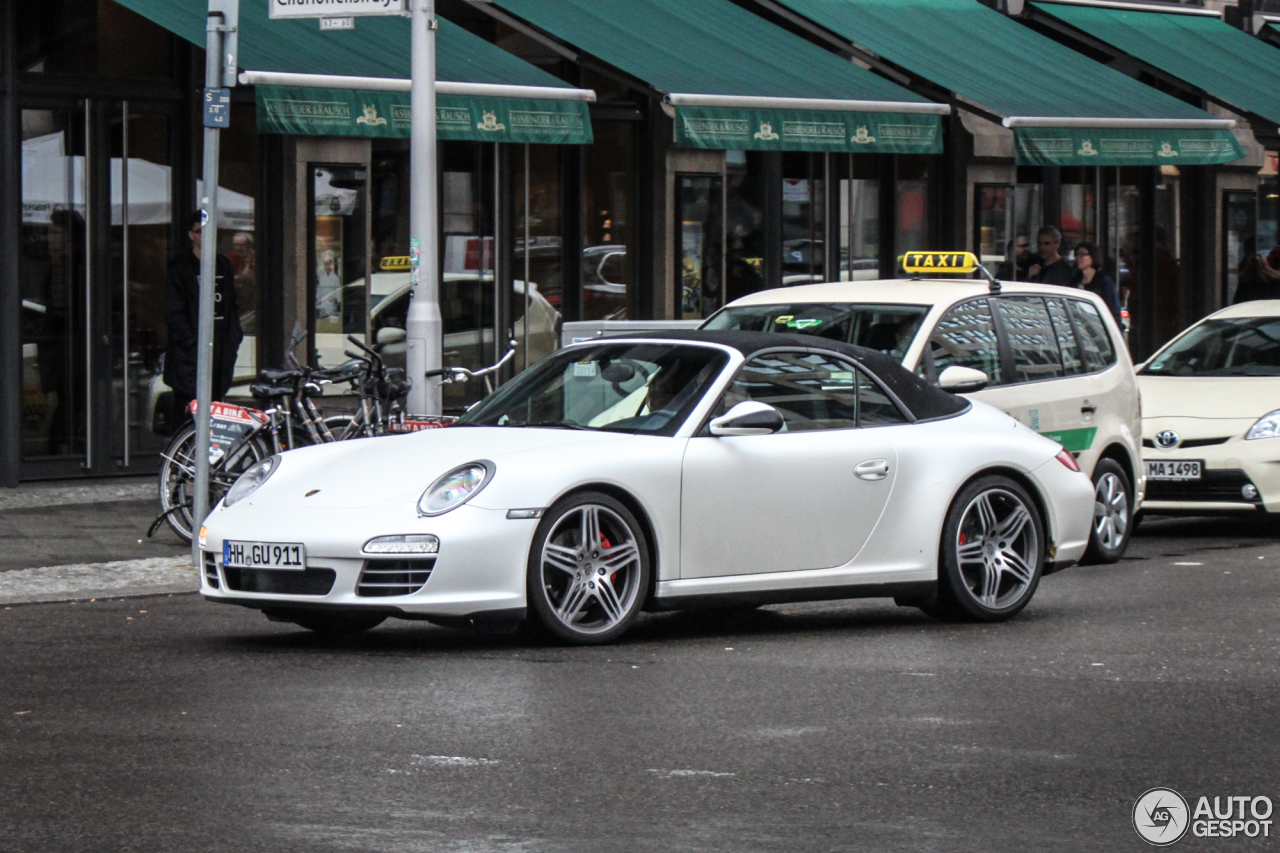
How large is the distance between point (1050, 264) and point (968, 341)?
6.93m

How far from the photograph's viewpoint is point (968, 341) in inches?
476

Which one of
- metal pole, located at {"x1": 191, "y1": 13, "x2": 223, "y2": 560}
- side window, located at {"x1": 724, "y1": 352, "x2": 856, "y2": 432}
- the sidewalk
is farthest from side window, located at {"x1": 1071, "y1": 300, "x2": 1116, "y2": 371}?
the sidewalk

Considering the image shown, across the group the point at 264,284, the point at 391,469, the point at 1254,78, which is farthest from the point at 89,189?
the point at 1254,78

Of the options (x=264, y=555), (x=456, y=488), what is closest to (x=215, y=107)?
(x=264, y=555)

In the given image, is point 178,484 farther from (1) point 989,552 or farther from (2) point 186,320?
(1) point 989,552

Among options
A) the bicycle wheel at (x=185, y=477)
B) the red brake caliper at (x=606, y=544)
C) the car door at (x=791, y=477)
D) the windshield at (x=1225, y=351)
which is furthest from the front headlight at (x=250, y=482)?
the windshield at (x=1225, y=351)

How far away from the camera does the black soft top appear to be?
31.2 ft

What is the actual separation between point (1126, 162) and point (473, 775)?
1581 centimetres

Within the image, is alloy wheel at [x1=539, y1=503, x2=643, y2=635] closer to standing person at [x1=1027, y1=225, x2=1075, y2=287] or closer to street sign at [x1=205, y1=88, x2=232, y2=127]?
street sign at [x1=205, y1=88, x2=232, y2=127]

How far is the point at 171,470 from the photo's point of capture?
495 inches

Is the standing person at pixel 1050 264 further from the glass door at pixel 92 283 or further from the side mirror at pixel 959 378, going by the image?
the glass door at pixel 92 283

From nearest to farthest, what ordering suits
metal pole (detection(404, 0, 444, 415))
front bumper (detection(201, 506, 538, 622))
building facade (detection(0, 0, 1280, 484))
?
front bumper (detection(201, 506, 538, 622)) → metal pole (detection(404, 0, 444, 415)) → building facade (detection(0, 0, 1280, 484))

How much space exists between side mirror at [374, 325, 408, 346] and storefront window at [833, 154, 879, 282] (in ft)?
19.0

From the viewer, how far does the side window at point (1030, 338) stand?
12391mm
